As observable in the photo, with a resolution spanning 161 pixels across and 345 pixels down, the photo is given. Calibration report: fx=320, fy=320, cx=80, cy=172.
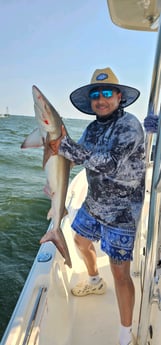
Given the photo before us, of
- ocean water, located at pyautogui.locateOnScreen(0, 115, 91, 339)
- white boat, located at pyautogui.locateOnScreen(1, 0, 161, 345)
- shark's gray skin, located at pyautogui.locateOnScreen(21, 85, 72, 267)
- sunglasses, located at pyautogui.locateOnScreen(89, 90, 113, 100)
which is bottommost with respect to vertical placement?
ocean water, located at pyautogui.locateOnScreen(0, 115, 91, 339)

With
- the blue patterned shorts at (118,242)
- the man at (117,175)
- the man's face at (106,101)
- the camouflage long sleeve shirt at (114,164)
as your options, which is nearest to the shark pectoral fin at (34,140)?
the camouflage long sleeve shirt at (114,164)

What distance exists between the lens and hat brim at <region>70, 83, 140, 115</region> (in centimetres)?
181

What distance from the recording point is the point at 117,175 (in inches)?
69.3

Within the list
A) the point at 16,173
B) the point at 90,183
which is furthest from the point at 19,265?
the point at 16,173

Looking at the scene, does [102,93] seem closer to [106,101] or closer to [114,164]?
[106,101]

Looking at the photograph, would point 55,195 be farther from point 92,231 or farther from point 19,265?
point 19,265

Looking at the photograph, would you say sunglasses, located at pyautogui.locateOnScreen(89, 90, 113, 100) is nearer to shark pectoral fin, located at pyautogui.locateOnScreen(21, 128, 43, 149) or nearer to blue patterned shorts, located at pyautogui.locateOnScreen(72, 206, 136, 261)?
shark pectoral fin, located at pyautogui.locateOnScreen(21, 128, 43, 149)

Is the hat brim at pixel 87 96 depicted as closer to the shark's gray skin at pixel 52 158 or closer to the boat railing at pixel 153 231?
the boat railing at pixel 153 231

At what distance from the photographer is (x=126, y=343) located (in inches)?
74.6


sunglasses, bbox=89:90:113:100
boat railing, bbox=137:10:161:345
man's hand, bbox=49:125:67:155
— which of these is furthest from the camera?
sunglasses, bbox=89:90:113:100

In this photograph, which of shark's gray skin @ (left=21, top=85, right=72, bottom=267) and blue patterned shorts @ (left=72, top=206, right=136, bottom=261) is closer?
shark's gray skin @ (left=21, top=85, right=72, bottom=267)

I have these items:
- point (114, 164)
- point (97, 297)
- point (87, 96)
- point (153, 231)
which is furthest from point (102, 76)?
point (97, 297)

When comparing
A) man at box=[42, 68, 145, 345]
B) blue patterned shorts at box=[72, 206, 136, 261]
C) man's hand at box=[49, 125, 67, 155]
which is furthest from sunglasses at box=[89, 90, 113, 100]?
blue patterned shorts at box=[72, 206, 136, 261]

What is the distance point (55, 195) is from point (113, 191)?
0.39 m
